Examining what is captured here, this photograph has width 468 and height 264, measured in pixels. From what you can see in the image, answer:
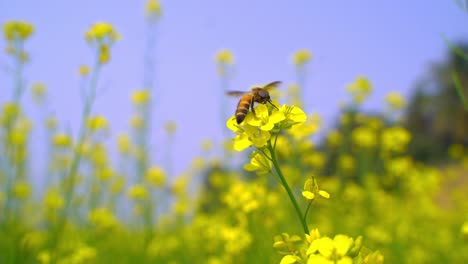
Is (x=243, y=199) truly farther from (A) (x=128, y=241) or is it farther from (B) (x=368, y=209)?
(A) (x=128, y=241)

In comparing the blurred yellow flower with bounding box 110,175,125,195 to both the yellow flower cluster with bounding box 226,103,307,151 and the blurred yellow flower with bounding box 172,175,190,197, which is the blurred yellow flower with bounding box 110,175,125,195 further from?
the yellow flower cluster with bounding box 226,103,307,151

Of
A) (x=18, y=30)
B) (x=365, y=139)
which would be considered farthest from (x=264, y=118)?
(x=365, y=139)

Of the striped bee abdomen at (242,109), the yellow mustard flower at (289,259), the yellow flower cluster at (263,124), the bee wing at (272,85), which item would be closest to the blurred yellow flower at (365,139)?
the bee wing at (272,85)

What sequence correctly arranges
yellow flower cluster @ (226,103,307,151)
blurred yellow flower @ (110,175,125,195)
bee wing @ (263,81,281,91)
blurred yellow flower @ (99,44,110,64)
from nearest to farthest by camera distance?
yellow flower cluster @ (226,103,307,151) → bee wing @ (263,81,281,91) → blurred yellow flower @ (99,44,110,64) → blurred yellow flower @ (110,175,125,195)

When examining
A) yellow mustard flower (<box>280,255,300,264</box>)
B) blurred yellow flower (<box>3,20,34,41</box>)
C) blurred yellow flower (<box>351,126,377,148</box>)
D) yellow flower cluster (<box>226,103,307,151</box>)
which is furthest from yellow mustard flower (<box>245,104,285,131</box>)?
blurred yellow flower (<box>351,126,377,148</box>)

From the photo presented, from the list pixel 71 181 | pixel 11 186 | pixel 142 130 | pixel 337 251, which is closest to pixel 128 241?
pixel 142 130
